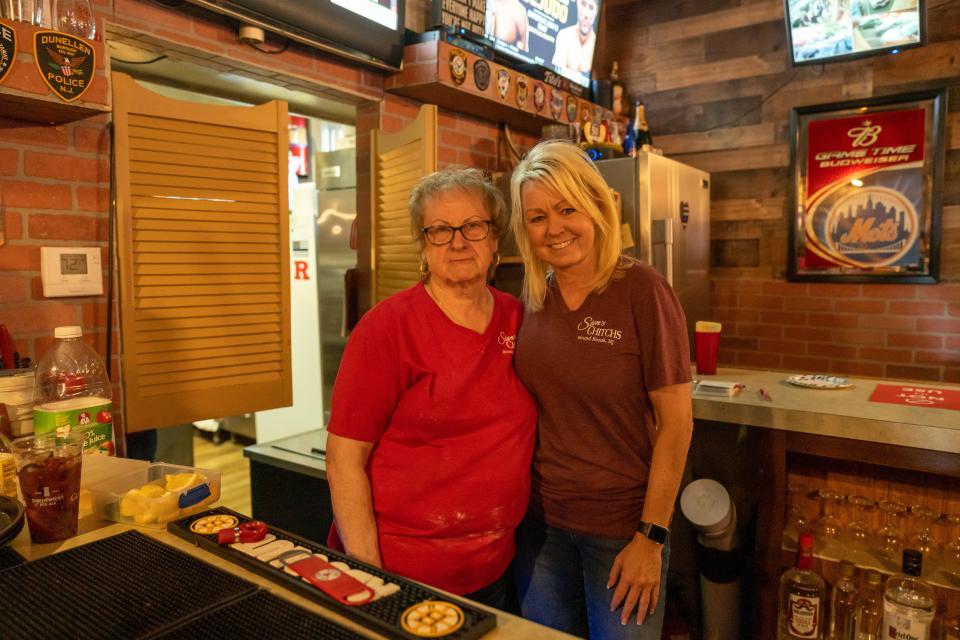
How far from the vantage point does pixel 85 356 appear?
183 cm

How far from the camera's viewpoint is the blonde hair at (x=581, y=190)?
1.51 m

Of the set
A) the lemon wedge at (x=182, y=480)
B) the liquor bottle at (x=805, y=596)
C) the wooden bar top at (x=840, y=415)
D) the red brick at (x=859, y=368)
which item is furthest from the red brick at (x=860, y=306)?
the lemon wedge at (x=182, y=480)

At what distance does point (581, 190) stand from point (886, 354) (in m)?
2.79

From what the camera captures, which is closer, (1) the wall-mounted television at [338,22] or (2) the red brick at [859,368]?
(1) the wall-mounted television at [338,22]

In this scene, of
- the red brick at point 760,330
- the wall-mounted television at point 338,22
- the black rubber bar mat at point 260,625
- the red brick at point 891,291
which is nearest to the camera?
the black rubber bar mat at point 260,625

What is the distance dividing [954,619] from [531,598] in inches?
45.8

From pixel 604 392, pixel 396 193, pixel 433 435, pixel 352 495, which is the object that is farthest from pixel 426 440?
pixel 396 193

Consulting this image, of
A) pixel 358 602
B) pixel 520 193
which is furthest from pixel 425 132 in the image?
pixel 358 602

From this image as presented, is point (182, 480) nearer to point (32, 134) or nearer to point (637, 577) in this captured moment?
point (637, 577)

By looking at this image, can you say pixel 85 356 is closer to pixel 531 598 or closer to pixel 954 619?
pixel 531 598

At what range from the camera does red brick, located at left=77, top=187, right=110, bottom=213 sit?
6.15ft

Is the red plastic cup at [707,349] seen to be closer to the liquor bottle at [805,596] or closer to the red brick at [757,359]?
the liquor bottle at [805,596]

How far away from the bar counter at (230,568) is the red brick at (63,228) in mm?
876

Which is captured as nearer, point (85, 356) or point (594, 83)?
point (85, 356)
